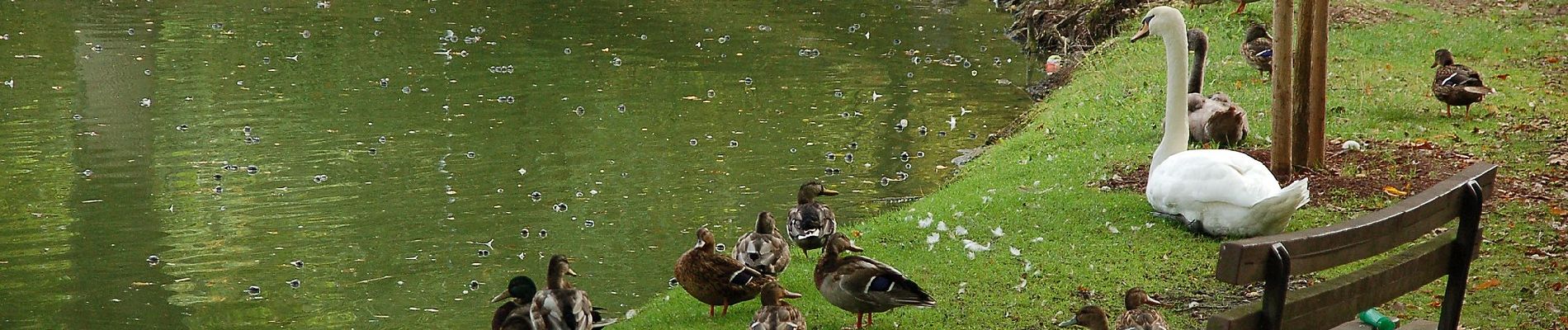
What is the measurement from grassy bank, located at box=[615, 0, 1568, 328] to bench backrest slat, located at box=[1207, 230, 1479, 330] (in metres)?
2.18

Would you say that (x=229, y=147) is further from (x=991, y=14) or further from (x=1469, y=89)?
(x=991, y=14)

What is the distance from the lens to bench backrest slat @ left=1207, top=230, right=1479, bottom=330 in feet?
14.0

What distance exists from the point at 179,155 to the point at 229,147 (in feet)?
1.81

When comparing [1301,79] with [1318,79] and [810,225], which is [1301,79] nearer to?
[1318,79]

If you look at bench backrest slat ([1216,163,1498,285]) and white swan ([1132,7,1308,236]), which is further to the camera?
white swan ([1132,7,1308,236])

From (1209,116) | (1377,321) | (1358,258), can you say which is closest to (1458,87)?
(1209,116)

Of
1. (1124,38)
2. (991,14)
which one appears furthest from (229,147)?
(991,14)

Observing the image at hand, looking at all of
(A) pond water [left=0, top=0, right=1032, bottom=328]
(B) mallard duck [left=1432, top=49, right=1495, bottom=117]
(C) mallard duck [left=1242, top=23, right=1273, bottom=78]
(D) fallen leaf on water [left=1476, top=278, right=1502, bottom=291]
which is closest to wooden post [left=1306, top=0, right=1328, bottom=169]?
(D) fallen leaf on water [left=1476, top=278, right=1502, bottom=291]

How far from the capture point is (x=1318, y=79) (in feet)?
32.1

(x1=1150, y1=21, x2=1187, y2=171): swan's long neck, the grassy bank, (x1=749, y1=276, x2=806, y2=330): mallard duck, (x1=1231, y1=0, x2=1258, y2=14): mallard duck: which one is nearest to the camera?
(x1=749, y1=276, x2=806, y2=330): mallard duck

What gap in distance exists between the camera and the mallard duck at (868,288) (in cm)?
690

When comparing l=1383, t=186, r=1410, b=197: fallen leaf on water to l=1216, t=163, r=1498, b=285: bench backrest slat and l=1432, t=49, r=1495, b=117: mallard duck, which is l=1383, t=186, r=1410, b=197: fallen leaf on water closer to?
l=1432, t=49, r=1495, b=117: mallard duck

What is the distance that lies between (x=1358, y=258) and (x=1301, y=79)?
5247 mm

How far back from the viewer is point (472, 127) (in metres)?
15.1
